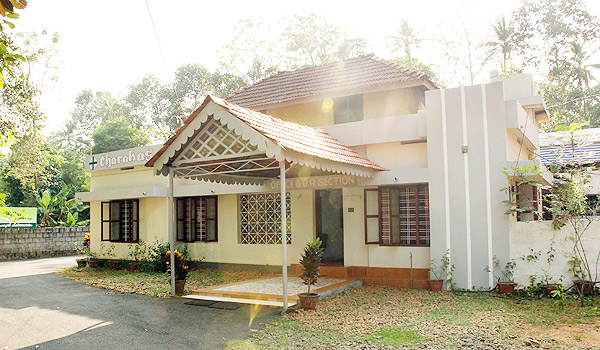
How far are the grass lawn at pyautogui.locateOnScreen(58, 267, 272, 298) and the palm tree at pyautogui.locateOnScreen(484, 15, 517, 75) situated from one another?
75.3 ft

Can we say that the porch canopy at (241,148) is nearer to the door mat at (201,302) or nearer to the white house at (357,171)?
the white house at (357,171)

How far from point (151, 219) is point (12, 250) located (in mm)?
9427

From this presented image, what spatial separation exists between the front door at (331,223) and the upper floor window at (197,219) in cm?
337

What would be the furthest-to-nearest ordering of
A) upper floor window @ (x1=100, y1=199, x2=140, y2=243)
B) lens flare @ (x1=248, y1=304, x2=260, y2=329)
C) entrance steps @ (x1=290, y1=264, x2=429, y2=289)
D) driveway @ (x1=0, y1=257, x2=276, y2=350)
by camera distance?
upper floor window @ (x1=100, y1=199, x2=140, y2=243)
entrance steps @ (x1=290, y1=264, x2=429, y2=289)
lens flare @ (x1=248, y1=304, x2=260, y2=329)
driveway @ (x1=0, y1=257, x2=276, y2=350)

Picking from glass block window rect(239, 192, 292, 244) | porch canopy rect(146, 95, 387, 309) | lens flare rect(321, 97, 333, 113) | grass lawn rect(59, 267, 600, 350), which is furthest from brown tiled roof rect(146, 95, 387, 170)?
glass block window rect(239, 192, 292, 244)

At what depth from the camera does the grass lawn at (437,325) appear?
6129 millimetres

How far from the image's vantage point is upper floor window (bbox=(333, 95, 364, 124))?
12453 mm

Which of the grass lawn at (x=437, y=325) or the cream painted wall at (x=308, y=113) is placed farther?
the cream painted wall at (x=308, y=113)

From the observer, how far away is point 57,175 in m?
30.4

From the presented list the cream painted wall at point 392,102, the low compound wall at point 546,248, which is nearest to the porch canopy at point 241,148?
the cream painted wall at point 392,102

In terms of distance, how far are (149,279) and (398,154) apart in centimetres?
728

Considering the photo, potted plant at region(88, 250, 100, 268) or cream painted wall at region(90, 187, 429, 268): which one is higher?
cream painted wall at region(90, 187, 429, 268)

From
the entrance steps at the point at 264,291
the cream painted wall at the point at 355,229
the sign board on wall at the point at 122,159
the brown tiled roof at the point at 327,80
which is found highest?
the brown tiled roof at the point at 327,80

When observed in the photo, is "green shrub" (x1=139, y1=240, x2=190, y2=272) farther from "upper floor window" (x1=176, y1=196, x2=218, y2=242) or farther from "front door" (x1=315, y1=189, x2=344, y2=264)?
"front door" (x1=315, y1=189, x2=344, y2=264)
